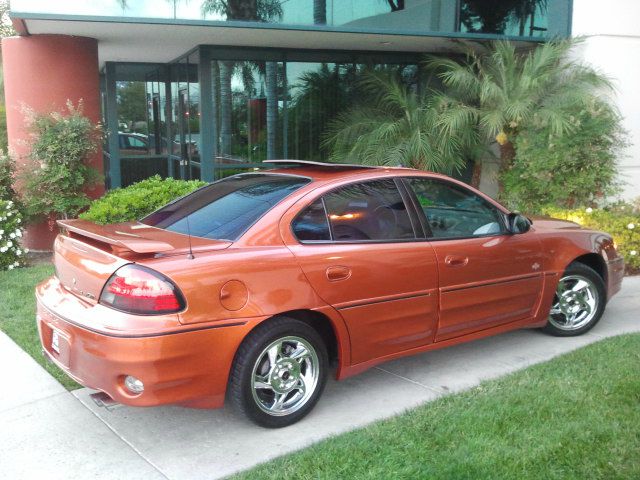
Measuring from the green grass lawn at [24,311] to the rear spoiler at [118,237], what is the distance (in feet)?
3.97

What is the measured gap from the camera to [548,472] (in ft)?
11.1

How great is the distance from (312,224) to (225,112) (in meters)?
7.65

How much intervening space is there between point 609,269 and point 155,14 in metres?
6.39

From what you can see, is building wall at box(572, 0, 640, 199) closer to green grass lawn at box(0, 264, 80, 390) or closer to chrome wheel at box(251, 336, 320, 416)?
chrome wheel at box(251, 336, 320, 416)

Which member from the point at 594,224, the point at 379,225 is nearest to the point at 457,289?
the point at 379,225

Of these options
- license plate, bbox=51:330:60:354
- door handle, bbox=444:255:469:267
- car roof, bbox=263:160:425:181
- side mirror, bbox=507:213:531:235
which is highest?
car roof, bbox=263:160:425:181

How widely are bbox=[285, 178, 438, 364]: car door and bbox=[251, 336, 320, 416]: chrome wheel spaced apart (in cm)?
32

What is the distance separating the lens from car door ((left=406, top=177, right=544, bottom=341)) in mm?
4742

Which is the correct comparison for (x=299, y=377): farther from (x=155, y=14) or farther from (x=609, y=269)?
(x=155, y=14)

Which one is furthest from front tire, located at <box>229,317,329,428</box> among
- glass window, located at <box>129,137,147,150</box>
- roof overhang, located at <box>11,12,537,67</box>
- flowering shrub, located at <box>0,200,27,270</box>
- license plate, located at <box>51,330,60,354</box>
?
glass window, located at <box>129,137,147,150</box>

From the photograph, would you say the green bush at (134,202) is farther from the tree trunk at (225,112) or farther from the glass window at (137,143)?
the glass window at (137,143)

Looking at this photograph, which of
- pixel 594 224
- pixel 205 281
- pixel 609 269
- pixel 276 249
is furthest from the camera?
pixel 594 224

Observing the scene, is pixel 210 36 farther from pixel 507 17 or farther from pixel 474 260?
pixel 474 260

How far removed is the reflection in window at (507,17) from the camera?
1102cm
